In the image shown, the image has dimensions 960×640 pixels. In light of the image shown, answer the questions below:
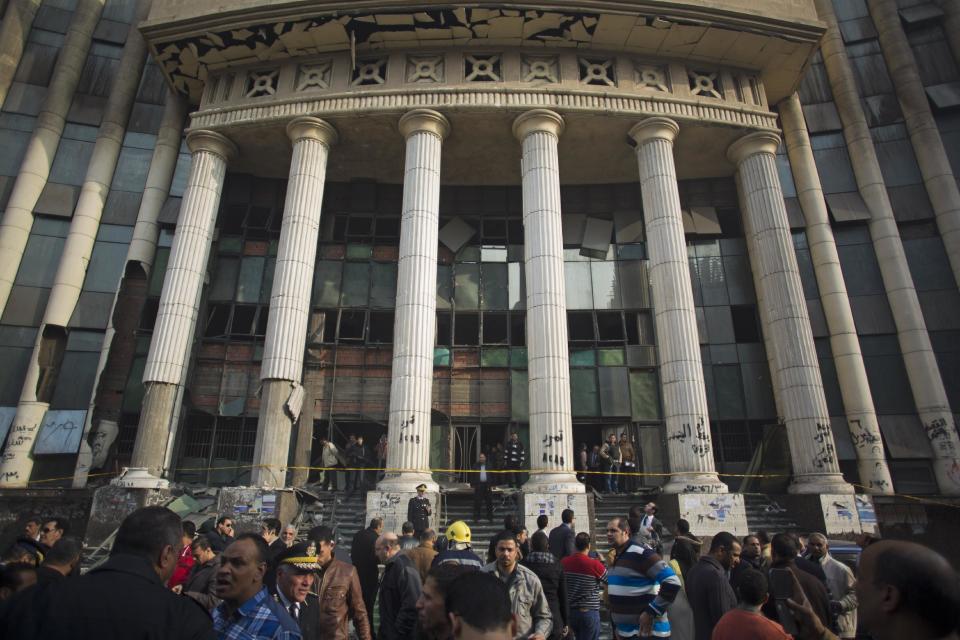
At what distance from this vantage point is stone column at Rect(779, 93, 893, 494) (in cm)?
1847

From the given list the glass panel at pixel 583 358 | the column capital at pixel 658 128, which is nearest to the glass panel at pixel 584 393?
the glass panel at pixel 583 358

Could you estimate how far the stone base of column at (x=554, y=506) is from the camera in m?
14.6

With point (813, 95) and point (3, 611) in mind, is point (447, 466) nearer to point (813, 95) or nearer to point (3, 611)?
point (3, 611)

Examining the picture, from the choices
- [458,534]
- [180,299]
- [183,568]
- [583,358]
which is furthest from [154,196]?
[458,534]

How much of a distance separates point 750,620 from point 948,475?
19919 millimetres

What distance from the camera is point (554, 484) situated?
15.2 meters

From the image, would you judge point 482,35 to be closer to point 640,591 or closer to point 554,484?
point 554,484

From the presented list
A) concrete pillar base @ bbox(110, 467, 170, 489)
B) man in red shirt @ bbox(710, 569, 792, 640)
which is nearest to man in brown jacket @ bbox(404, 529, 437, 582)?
man in red shirt @ bbox(710, 569, 792, 640)

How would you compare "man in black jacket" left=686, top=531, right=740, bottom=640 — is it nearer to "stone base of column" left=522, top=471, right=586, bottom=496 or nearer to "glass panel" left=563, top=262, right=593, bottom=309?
"stone base of column" left=522, top=471, right=586, bottom=496

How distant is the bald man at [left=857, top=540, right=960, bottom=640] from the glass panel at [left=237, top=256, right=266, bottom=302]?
22.8m

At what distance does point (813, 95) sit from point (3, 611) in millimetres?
28589

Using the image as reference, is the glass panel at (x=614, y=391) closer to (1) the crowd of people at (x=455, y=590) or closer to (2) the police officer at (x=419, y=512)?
(2) the police officer at (x=419, y=512)

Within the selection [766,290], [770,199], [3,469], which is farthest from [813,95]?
[3,469]

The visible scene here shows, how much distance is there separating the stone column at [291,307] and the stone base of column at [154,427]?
9.12 ft
